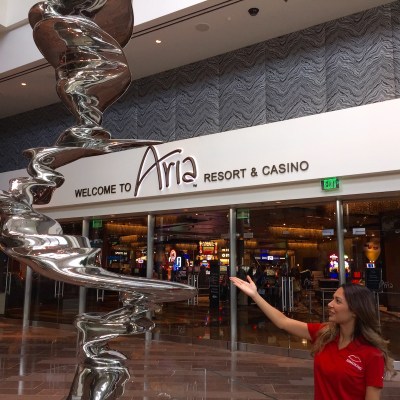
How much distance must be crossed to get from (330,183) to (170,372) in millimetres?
3372

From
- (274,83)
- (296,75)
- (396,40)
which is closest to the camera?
(396,40)

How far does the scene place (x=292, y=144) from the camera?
691cm

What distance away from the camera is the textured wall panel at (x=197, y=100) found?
27.5 feet

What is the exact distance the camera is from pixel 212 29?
766 cm

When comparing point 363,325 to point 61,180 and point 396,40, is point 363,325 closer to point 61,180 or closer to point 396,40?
point 61,180

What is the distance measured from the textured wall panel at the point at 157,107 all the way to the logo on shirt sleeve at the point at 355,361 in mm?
7275

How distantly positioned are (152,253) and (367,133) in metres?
4.48

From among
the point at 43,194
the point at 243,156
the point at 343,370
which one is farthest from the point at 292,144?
the point at 343,370

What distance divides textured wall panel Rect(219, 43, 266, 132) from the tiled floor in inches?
151

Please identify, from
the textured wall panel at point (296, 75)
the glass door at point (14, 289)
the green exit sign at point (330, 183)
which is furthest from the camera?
the glass door at point (14, 289)

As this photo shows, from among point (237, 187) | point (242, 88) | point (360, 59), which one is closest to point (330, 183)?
point (237, 187)

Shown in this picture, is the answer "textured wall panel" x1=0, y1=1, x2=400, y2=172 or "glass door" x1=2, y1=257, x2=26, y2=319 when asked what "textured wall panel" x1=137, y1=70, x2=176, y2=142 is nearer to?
"textured wall panel" x1=0, y1=1, x2=400, y2=172

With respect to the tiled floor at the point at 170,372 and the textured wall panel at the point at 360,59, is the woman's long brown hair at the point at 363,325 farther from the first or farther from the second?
the textured wall panel at the point at 360,59

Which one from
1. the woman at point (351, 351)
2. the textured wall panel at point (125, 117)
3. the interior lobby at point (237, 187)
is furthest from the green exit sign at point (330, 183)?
the woman at point (351, 351)
